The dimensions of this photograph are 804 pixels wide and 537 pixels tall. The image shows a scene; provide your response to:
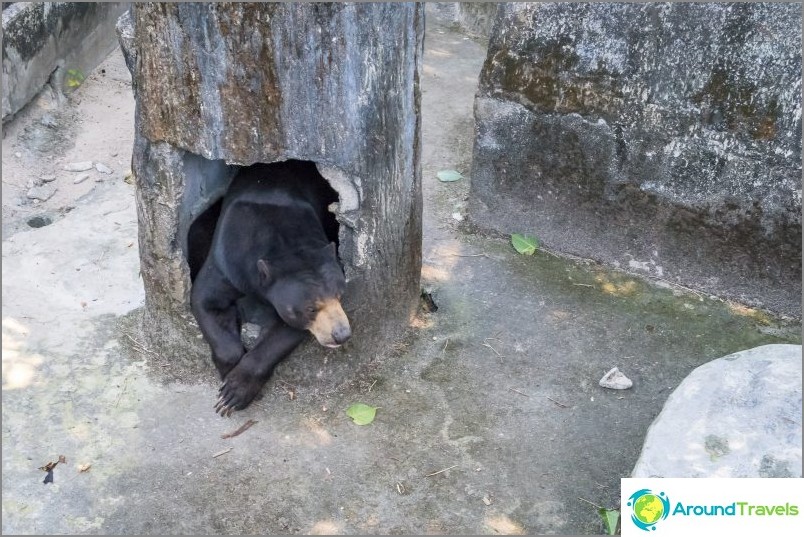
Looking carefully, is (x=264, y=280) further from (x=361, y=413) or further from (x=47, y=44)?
(x=47, y=44)

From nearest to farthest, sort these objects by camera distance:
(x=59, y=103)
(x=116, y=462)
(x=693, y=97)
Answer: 1. (x=116, y=462)
2. (x=693, y=97)
3. (x=59, y=103)

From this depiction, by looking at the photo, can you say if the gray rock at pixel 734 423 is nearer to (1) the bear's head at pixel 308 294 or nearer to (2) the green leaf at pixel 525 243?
(1) the bear's head at pixel 308 294

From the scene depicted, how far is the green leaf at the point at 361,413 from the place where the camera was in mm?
4547

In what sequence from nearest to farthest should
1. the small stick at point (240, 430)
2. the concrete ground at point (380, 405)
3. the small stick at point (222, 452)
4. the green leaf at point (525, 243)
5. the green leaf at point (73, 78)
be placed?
the concrete ground at point (380, 405) → the small stick at point (222, 452) → the small stick at point (240, 430) → the green leaf at point (525, 243) → the green leaf at point (73, 78)

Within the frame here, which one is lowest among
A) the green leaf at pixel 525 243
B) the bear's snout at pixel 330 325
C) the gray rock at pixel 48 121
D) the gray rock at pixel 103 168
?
the gray rock at pixel 103 168

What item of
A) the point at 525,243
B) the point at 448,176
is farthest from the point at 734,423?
the point at 448,176

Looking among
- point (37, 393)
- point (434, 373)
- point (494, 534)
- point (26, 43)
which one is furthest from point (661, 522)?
point (26, 43)

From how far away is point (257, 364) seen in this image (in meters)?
4.54

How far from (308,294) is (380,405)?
0.83 m

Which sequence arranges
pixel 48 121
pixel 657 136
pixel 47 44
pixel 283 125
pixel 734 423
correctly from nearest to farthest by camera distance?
pixel 734 423 → pixel 283 125 → pixel 657 136 → pixel 48 121 → pixel 47 44

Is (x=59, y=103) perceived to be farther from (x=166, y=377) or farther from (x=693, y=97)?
(x=693, y=97)

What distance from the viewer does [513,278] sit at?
19.0 feet

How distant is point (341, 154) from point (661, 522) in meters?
2.14

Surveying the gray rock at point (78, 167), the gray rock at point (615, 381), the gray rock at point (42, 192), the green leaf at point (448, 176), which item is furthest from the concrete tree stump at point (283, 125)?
the gray rock at point (78, 167)
